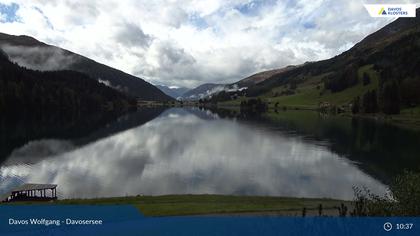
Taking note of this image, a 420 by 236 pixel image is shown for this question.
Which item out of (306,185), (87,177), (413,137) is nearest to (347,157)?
(306,185)

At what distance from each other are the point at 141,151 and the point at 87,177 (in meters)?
33.9

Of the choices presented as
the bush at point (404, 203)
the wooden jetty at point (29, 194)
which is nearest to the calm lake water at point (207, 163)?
the wooden jetty at point (29, 194)

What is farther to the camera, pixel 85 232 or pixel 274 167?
pixel 274 167

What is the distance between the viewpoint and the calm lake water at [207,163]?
63188mm

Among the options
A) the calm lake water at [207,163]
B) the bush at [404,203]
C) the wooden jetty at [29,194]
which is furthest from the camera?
the calm lake water at [207,163]

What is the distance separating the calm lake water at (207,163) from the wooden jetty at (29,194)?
2571 mm

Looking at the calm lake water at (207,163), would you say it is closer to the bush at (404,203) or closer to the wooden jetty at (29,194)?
the wooden jetty at (29,194)

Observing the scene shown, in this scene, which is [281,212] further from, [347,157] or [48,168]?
[347,157]

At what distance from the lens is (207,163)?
84.9 metres

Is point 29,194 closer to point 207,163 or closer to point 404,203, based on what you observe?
point 207,163

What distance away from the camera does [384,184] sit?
65.8 meters

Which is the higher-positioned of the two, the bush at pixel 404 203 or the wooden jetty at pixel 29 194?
the bush at pixel 404 203

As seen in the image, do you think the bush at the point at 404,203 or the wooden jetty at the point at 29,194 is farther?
the wooden jetty at the point at 29,194

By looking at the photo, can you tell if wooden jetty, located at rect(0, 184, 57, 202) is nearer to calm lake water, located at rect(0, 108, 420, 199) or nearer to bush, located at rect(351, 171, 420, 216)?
calm lake water, located at rect(0, 108, 420, 199)
